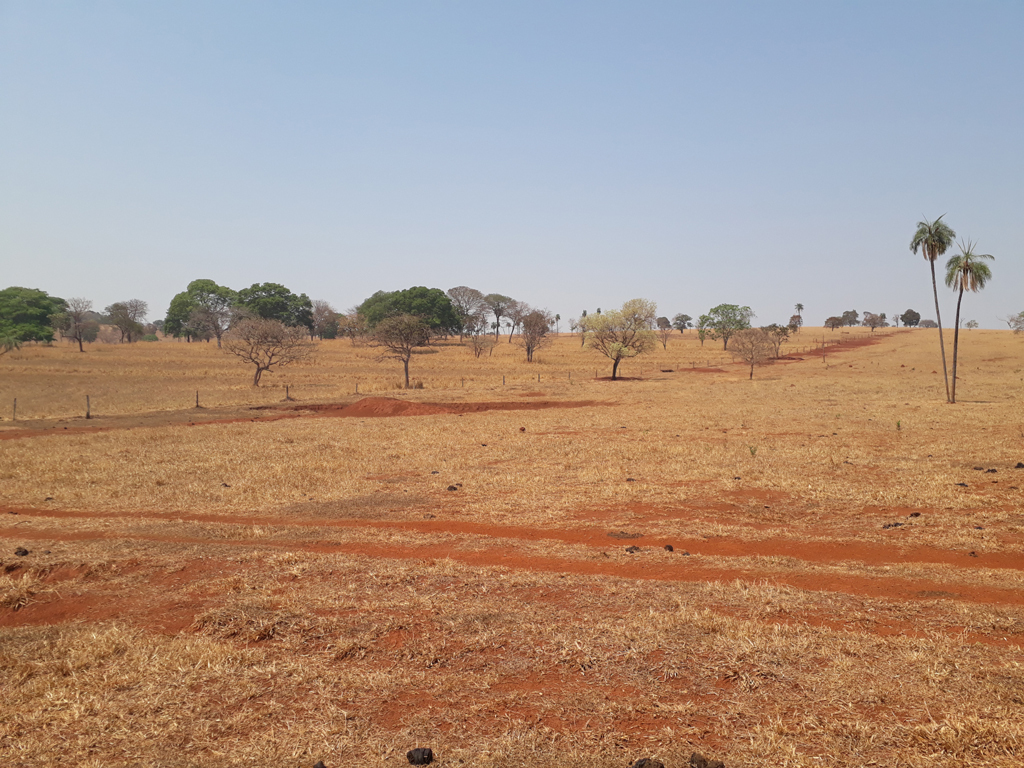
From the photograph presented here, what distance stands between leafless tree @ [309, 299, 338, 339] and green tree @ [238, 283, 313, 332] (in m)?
3.41

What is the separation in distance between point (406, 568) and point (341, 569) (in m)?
0.96

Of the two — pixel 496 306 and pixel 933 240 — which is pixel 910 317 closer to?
pixel 496 306

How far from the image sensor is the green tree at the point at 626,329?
191 feet

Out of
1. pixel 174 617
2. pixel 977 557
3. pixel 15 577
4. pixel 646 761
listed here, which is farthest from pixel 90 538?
pixel 977 557

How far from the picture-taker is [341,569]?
906 cm

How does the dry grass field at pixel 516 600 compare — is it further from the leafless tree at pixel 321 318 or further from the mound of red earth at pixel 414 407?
the leafless tree at pixel 321 318

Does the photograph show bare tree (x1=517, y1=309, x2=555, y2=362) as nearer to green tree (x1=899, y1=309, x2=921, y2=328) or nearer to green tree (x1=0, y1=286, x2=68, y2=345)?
green tree (x1=0, y1=286, x2=68, y2=345)

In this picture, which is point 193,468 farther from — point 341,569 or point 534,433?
point 534,433

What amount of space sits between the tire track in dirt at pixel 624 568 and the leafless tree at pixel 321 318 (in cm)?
10750

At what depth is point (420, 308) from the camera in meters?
107

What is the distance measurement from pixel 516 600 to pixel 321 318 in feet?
386

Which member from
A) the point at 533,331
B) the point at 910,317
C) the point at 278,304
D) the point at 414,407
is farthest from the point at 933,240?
the point at 910,317

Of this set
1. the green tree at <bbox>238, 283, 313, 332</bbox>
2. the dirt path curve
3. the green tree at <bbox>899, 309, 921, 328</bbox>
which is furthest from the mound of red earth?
the green tree at <bbox>899, 309, 921, 328</bbox>

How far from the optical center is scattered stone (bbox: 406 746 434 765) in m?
4.55
